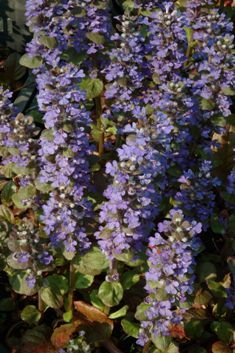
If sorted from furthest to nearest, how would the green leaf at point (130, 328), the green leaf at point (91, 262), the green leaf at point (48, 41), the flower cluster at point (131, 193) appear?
1. the green leaf at point (48, 41)
2. the green leaf at point (130, 328)
3. the green leaf at point (91, 262)
4. the flower cluster at point (131, 193)

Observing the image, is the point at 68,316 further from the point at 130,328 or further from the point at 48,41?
the point at 48,41

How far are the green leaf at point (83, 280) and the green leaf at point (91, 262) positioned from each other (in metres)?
0.32

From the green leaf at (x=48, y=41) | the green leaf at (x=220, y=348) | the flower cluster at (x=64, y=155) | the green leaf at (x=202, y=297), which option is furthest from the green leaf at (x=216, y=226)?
the green leaf at (x=48, y=41)

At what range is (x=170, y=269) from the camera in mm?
3252

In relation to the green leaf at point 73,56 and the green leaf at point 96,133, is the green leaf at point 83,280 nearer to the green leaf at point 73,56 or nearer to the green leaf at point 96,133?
the green leaf at point 96,133

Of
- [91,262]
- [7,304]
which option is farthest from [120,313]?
[7,304]

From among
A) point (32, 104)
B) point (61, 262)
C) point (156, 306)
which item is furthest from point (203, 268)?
point (32, 104)

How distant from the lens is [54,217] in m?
3.68

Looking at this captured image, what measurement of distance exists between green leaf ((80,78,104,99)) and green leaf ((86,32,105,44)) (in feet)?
1.30

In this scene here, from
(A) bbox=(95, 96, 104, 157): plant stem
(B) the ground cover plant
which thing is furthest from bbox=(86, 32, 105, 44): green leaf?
(A) bbox=(95, 96, 104, 157): plant stem

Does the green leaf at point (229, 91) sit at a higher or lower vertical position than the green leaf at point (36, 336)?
higher

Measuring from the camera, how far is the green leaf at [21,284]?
12.6ft

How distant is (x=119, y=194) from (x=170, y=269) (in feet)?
1.76

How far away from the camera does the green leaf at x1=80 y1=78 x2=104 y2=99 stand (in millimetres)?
4906
